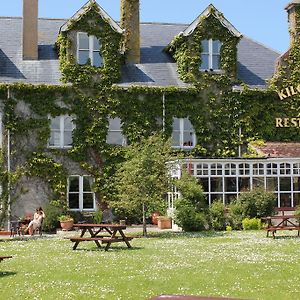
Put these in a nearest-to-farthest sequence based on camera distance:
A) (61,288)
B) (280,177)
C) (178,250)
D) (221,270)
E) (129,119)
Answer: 1. (61,288)
2. (221,270)
3. (178,250)
4. (280,177)
5. (129,119)

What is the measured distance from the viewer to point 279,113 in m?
32.3

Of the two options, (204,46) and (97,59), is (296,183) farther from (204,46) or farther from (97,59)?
(97,59)

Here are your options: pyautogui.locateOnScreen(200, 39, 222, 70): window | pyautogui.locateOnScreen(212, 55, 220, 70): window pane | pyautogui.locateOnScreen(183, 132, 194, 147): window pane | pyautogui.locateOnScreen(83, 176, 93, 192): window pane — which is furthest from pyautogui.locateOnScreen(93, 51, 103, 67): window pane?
pyautogui.locateOnScreen(212, 55, 220, 70): window pane

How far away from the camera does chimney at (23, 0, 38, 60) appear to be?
31.6 meters

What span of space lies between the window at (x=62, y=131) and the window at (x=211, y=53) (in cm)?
787

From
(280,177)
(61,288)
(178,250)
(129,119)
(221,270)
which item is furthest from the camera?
(129,119)

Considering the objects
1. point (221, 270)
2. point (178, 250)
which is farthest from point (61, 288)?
point (178, 250)

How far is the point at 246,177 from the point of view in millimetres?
28781

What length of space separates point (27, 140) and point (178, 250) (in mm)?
14465

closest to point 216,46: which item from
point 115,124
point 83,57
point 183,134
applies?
point 183,134

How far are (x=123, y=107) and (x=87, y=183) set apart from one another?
4.22 m

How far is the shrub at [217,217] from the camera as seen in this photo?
86.1 ft

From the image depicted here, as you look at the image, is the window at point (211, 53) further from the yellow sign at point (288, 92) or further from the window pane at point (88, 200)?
the window pane at point (88, 200)

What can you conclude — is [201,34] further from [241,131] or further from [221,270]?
[221,270]
